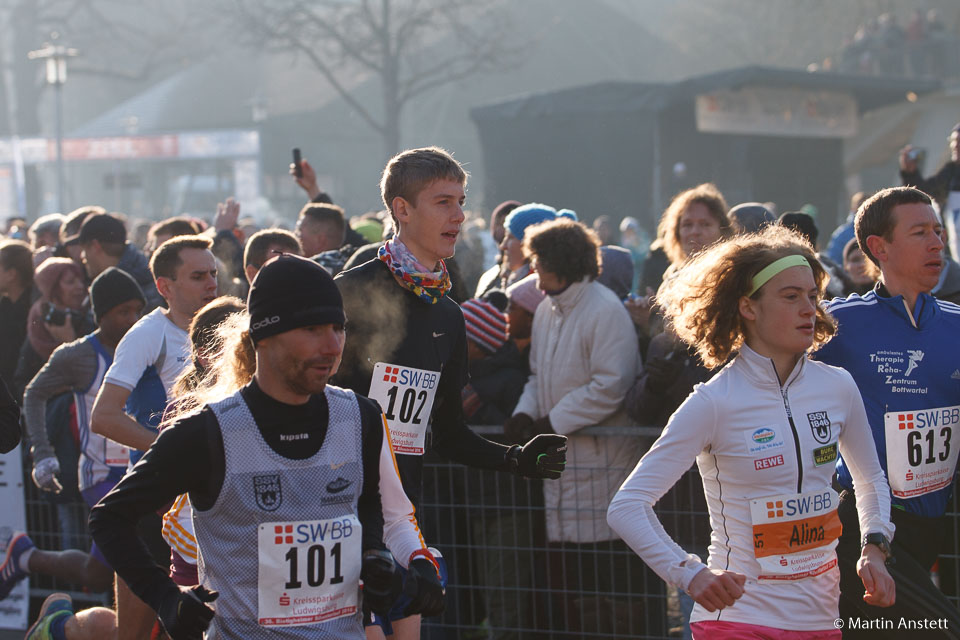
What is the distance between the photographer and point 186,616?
2631mm

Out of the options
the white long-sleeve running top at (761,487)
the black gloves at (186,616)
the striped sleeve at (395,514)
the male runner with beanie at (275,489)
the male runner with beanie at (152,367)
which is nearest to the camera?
the black gloves at (186,616)

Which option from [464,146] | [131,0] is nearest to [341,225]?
[464,146]

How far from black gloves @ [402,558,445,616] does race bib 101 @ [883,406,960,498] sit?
6.67ft

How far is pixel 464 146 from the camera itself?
138 feet

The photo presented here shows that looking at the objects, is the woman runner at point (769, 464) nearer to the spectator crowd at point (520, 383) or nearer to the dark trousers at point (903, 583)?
the dark trousers at point (903, 583)

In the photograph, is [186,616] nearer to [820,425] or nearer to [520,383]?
[820,425]

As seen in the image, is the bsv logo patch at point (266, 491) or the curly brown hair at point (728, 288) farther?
the curly brown hair at point (728, 288)

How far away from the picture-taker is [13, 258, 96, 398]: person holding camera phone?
23.0 feet

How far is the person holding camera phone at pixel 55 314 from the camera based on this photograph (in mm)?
7000

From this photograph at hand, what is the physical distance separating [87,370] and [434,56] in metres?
31.7

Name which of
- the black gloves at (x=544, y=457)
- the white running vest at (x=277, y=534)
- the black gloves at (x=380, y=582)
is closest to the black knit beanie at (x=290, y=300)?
the white running vest at (x=277, y=534)

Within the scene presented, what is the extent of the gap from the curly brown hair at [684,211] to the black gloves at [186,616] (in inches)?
152

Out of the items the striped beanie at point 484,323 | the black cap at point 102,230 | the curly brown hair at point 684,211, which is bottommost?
the striped beanie at point 484,323

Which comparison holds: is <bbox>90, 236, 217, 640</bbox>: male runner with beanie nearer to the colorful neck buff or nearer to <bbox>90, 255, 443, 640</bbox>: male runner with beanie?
the colorful neck buff
